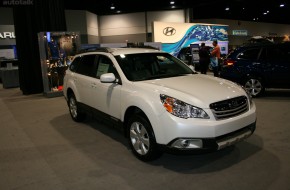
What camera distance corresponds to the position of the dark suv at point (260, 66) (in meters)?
7.72

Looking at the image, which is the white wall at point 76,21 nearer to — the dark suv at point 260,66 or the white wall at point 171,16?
the white wall at point 171,16

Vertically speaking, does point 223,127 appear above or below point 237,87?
below

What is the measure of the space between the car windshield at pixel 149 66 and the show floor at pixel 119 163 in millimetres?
1279

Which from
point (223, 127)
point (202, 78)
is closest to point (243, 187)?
point (223, 127)

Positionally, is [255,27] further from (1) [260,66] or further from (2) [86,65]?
(2) [86,65]

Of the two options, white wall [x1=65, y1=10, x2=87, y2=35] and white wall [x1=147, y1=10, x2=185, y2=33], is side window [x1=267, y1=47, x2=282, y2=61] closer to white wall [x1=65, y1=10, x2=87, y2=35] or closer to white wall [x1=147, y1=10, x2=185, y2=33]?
white wall [x1=147, y1=10, x2=185, y2=33]

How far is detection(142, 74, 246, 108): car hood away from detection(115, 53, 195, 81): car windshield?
0.29 metres

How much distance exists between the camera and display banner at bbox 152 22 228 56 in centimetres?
1635

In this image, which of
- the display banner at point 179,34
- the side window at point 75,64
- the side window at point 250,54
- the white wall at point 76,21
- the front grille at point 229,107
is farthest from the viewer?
the white wall at point 76,21

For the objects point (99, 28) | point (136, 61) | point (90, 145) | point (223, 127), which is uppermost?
point (99, 28)

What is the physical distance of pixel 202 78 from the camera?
4.62 meters

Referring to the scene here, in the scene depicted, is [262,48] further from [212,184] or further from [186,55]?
[186,55]

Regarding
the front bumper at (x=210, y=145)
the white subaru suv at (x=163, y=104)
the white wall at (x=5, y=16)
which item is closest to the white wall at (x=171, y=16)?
the white wall at (x=5, y=16)

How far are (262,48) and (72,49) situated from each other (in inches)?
271
